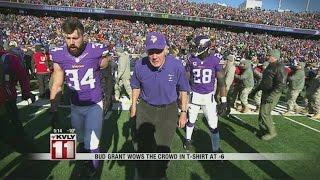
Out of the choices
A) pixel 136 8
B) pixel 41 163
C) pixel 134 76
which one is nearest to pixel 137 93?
pixel 134 76

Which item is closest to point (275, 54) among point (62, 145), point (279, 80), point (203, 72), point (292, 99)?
point (279, 80)

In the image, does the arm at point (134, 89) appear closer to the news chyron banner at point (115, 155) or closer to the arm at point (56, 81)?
the news chyron banner at point (115, 155)

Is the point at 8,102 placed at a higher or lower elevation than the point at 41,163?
higher

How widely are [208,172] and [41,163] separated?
3010 millimetres

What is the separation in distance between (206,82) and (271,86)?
243 cm

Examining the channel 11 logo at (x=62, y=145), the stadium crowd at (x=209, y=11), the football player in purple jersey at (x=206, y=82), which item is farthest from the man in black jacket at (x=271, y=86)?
the stadium crowd at (x=209, y=11)

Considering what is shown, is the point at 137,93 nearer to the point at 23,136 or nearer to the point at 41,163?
the point at 23,136

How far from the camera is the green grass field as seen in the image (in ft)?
20.4

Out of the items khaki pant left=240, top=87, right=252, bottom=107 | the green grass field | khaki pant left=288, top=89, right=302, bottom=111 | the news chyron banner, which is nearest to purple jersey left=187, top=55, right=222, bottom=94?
the news chyron banner

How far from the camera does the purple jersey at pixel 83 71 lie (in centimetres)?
500

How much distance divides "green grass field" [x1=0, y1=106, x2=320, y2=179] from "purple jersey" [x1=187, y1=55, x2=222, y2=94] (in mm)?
1456

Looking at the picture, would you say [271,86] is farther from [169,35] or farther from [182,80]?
[169,35]

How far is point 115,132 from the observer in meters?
8.72

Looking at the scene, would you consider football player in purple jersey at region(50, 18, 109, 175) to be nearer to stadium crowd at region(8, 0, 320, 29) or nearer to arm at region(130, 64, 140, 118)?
arm at region(130, 64, 140, 118)
